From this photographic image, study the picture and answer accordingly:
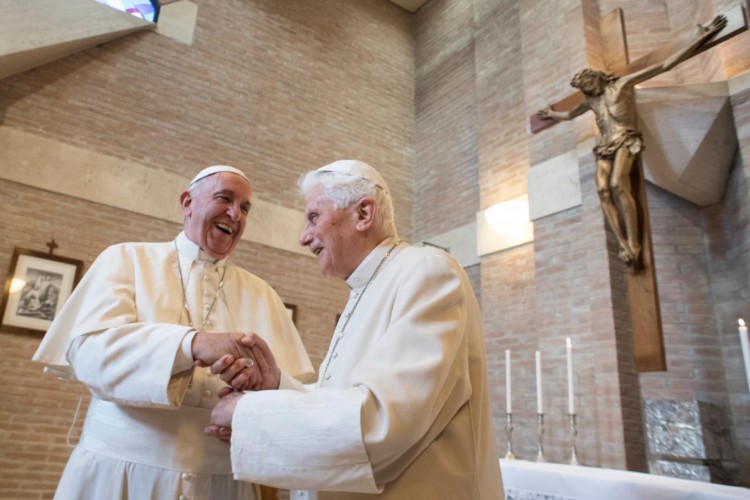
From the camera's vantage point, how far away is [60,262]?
5.26 meters

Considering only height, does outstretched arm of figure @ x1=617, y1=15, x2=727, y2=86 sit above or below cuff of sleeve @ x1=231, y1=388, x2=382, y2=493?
above

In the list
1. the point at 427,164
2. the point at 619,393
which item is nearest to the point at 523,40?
the point at 427,164

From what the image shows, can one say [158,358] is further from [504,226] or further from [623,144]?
[504,226]

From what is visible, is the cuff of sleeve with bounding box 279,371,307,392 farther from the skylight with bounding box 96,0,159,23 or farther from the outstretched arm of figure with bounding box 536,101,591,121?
the skylight with bounding box 96,0,159,23

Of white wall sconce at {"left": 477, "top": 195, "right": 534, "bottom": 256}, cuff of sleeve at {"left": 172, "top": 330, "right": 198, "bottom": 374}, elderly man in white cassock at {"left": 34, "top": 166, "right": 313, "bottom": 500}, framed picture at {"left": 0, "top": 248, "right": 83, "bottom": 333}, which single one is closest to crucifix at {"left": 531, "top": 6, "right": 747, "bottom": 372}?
white wall sconce at {"left": 477, "top": 195, "right": 534, "bottom": 256}

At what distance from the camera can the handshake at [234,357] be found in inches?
62.4

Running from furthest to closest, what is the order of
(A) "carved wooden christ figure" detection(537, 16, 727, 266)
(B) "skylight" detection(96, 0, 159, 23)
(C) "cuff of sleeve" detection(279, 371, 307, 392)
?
(B) "skylight" detection(96, 0, 159, 23) < (A) "carved wooden christ figure" detection(537, 16, 727, 266) < (C) "cuff of sleeve" detection(279, 371, 307, 392)

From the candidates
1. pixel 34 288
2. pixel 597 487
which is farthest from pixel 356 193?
pixel 34 288

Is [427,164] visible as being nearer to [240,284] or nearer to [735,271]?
[735,271]

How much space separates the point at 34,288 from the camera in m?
5.10

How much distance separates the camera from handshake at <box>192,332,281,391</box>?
159cm

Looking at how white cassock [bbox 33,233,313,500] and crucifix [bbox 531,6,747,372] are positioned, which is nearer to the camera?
white cassock [bbox 33,233,313,500]

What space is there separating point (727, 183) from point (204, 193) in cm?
434

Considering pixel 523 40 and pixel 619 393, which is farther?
pixel 523 40
